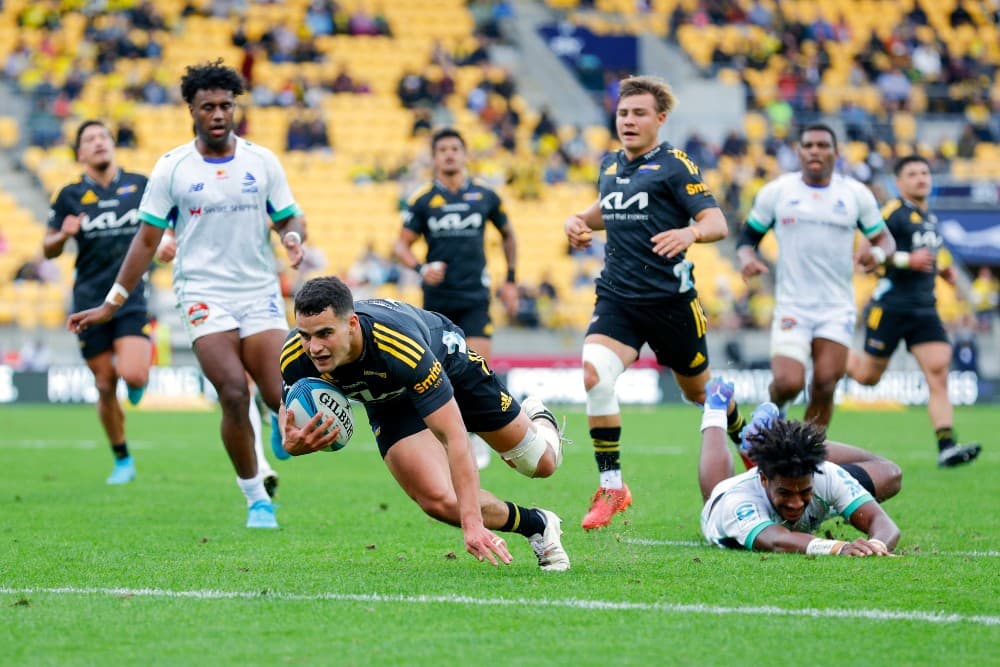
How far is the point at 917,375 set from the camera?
2752 cm

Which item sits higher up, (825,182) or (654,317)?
(825,182)

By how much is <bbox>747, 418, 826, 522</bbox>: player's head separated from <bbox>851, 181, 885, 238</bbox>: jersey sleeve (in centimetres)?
463

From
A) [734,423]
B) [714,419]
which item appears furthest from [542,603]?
[734,423]

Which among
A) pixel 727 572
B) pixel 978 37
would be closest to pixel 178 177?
pixel 727 572

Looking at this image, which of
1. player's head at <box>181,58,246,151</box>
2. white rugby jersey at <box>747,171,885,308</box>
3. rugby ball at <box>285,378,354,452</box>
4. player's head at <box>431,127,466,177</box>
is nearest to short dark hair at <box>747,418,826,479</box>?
rugby ball at <box>285,378,354,452</box>

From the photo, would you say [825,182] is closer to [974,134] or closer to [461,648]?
[461,648]

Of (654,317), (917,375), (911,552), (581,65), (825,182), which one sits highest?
(581,65)

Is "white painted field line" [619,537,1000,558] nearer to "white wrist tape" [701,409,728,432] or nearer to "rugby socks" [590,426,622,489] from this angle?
"rugby socks" [590,426,622,489]

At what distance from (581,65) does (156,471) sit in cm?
2586

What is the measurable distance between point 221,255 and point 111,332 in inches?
124

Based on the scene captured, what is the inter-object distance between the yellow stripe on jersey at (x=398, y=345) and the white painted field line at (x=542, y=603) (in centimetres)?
101

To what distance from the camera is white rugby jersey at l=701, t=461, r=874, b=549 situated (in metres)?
7.68

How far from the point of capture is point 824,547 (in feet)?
24.2

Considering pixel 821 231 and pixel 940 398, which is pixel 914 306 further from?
pixel 821 231
